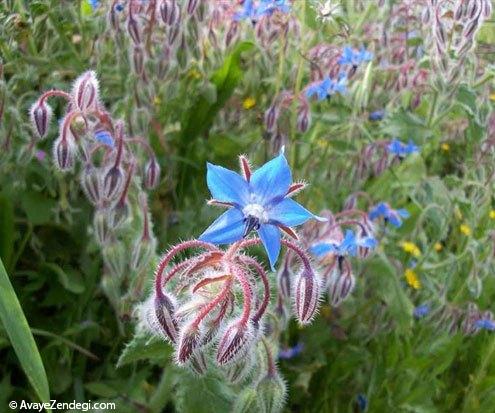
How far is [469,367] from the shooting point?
1.92 meters

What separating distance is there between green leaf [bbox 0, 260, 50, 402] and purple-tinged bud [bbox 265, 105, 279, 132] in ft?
2.86

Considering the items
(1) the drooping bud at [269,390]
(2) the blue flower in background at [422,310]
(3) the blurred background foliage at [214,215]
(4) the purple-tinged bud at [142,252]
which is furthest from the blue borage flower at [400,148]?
(1) the drooping bud at [269,390]

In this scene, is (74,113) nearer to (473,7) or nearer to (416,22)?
(473,7)

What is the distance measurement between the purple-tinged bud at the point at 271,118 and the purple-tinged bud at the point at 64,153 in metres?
0.58

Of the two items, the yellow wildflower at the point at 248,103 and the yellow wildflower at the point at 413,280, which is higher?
the yellow wildflower at the point at 248,103

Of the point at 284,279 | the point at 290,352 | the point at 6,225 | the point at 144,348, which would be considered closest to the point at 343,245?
the point at 284,279

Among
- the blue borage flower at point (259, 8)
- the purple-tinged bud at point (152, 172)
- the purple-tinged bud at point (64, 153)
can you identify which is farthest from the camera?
the blue borage flower at point (259, 8)

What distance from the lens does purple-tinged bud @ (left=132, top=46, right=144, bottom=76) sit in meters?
1.60

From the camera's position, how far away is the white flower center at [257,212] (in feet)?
2.75

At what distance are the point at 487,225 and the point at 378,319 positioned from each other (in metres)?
0.41

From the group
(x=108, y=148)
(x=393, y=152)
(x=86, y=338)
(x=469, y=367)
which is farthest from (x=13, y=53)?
(x=469, y=367)

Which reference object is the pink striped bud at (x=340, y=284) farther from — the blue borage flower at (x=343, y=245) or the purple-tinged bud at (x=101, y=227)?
the purple-tinged bud at (x=101, y=227)

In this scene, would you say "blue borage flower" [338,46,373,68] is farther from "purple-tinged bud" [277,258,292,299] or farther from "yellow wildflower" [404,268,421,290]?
"purple-tinged bud" [277,258,292,299]

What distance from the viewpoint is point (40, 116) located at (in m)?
1.29
